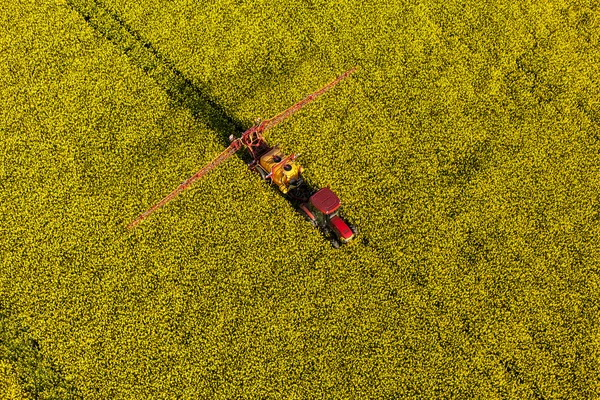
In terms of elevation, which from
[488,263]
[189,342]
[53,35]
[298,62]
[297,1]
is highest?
[297,1]

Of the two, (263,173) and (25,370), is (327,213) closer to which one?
(263,173)

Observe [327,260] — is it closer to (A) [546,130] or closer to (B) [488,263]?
(B) [488,263]

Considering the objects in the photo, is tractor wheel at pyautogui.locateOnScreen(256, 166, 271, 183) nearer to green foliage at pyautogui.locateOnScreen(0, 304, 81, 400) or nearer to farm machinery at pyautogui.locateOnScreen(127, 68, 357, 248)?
farm machinery at pyautogui.locateOnScreen(127, 68, 357, 248)

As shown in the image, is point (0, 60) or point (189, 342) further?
point (0, 60)

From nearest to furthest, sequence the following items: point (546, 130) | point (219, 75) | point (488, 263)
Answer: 1. point (488, 263)
2. point (546, 130)
3. point (219, 75)

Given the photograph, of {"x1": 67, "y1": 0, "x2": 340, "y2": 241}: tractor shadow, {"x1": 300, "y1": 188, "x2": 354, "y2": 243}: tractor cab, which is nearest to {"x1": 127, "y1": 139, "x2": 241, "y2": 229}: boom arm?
{"x1": 67, "y1": 0, "x2": 340, "y2": 241}: tractor shadow

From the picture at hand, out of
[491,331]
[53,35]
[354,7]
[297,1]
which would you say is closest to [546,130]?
[491,331]

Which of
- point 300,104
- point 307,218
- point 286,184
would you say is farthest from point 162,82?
point 307,218

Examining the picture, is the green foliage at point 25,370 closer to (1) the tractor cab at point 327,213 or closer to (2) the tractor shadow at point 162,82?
(2) the tractor shadow at point 162,82
